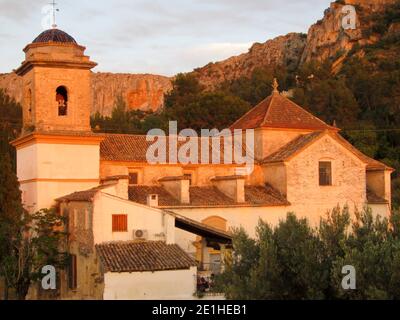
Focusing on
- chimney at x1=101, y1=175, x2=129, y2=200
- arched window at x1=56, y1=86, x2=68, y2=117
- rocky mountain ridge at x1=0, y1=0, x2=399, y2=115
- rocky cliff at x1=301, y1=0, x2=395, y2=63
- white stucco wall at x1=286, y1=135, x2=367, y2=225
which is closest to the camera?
chimney at x1=101, y1=175, x2=129, y2=200

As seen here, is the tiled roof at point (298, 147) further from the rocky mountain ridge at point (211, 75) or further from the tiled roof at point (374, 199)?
the rocky mountain ridge at point (211, 75)

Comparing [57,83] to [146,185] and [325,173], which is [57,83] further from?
[325,173]

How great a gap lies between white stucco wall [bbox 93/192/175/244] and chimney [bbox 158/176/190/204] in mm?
3726

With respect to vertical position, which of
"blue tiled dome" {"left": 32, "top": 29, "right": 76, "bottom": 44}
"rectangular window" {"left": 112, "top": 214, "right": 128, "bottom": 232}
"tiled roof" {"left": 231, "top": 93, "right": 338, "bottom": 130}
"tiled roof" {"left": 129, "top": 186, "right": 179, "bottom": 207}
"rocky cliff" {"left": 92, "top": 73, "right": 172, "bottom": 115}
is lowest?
"rectangular window" {"left": 112, "top": 214, "right": 128, "bottom": 232}

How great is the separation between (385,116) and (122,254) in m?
37.9

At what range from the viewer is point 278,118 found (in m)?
32.0

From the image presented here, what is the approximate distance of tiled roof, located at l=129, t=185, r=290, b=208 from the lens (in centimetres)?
2656

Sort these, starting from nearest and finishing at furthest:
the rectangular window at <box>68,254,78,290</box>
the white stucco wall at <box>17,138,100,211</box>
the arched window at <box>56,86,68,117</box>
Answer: the rectangular window at <box>68,254,78,290</box> → the white stucco wall at <box>17,138,100,211</box> → the arched window at <box>56,86,68,117</box>

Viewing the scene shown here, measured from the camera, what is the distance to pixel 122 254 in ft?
70.1

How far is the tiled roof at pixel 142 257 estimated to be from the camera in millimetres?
20453

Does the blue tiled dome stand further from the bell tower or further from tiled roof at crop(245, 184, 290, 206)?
tiled roof at crop(245, 184, 290, 206)

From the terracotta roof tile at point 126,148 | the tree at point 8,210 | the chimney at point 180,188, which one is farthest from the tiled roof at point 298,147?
the tree at point 8,210

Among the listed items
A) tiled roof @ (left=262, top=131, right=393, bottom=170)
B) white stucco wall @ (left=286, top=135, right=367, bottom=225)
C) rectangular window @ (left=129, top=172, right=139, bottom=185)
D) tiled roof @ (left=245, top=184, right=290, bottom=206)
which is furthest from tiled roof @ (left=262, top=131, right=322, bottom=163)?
rectangular window @ (left=129, top=172, right=139, bottom=185)
